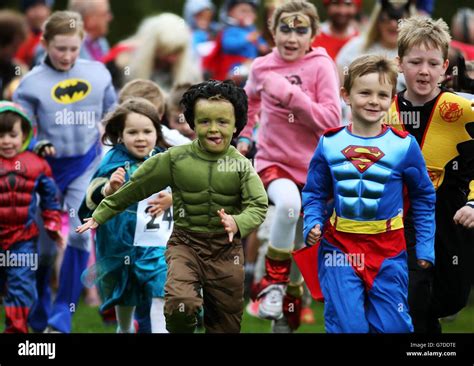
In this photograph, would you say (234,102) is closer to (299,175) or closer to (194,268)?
(194,268)

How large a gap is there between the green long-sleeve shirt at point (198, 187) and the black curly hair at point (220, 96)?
17 cm

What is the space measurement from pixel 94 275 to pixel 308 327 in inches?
97.2

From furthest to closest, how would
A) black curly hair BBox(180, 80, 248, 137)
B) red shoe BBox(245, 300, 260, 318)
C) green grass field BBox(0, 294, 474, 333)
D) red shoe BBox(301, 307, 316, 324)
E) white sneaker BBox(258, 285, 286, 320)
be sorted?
red shoe BBox(245, 300, 260, 318) → red shoe BBox(301, 307, 316, 324) → green grass field BBox(0, 294, 474, 333) → white sneaker BBox(258, 285, 286, 320) → black curly hair BBox(180, 80, 248, 137)

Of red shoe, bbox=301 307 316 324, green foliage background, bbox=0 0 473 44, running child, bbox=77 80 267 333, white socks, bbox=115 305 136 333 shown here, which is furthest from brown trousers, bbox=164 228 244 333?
green foliage background, bbox=0 0 473 44

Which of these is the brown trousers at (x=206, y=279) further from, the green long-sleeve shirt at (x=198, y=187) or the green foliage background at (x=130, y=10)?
the green foliage background at (x=130, y=10)

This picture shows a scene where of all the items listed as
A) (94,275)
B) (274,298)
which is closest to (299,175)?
(274,298)

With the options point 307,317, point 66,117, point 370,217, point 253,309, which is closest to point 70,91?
point 66,117

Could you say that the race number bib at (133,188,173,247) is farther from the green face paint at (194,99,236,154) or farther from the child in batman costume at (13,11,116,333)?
the child in batman costume at (13,11,116,333)

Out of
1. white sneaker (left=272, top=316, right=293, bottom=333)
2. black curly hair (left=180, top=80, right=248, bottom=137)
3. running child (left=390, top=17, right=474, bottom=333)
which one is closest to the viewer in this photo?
black curly hair (left=180, top=80, right=248, bottom=137)

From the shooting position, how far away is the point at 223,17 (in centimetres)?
1340

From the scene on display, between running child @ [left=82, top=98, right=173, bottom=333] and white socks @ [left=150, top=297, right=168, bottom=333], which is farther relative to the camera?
running child @ [left=82, top=98, right=173, bottom=333]

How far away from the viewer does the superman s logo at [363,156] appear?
294 inches

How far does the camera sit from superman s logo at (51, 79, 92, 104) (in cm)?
989

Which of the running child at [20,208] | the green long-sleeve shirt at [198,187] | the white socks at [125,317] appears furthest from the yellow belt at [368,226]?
the running child at [20,208]
